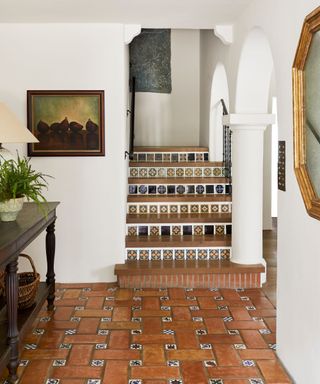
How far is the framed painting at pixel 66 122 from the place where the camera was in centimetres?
494

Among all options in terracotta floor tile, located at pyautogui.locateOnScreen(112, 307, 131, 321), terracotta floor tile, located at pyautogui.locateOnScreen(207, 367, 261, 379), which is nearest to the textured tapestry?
terracotta floor tile, located at pyautogui.locateOnScreen(112, 307, 131, 321)

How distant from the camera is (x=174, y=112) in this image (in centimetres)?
800

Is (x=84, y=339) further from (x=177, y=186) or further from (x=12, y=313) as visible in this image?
(x=177, y=186)

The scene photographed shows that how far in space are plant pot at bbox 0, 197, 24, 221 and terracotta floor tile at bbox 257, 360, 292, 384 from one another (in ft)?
6.40

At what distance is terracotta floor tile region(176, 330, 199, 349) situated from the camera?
139 inches

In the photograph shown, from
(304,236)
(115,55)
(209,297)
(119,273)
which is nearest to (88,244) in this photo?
(119,273)

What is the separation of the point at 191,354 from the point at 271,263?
8.47ft

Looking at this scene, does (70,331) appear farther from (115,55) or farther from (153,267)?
(115,55)

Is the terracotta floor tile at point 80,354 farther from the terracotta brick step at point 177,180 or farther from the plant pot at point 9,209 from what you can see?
the terracotta brick step at point 177,180

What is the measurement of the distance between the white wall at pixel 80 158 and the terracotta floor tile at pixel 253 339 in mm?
1758

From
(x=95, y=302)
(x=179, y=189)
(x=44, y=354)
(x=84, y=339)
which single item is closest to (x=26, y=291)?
(x=44, y=354)

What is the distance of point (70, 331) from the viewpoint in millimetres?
3822

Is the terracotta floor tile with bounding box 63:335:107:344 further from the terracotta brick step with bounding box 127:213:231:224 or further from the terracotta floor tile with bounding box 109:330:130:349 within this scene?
A: the terracotta brick step with bounding box 127:213:231:224

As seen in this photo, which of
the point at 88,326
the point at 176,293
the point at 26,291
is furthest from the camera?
the point at 176,293
